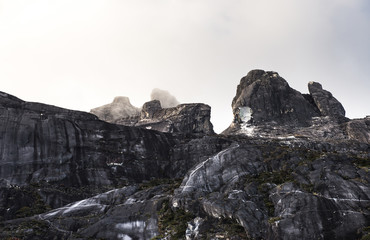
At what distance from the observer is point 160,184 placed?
89125 millimetres

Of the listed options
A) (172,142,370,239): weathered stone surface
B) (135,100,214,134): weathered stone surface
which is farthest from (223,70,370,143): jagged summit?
(172,142,370,239): weathered stone surface

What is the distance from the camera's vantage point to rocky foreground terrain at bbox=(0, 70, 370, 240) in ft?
152

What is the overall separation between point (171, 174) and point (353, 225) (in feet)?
252

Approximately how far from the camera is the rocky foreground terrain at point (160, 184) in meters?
46.4

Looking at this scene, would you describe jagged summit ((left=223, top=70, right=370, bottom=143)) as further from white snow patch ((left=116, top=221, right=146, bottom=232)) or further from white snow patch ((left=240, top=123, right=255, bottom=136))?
white snow patch ((left=116, top=221, right=146, bottom=232))

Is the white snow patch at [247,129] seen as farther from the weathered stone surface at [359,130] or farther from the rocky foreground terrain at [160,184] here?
the rocky foreground terrain at [160,184]

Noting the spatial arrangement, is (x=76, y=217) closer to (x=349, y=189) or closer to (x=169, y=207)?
(x=169, y=207)

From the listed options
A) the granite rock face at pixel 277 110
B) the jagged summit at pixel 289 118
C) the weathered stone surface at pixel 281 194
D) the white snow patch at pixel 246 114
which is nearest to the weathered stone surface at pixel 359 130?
the jagged summit at pixel 289 118

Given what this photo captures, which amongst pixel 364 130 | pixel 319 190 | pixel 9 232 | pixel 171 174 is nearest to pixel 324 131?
pixel 364 130

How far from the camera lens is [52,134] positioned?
103 m

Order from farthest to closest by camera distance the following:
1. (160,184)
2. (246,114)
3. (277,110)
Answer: (246,114) → (277,110) → (160,184)

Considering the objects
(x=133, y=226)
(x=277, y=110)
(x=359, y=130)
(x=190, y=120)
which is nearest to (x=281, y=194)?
(x=133, y=226)

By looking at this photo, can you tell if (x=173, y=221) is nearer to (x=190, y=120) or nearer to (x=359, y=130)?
(x=190, y=120)

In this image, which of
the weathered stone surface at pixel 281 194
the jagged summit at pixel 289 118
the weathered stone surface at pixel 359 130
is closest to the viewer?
the weathered stone surface at pixel 281 194
